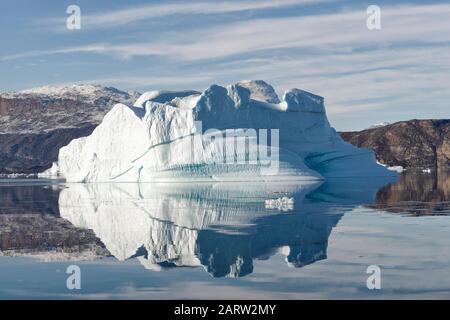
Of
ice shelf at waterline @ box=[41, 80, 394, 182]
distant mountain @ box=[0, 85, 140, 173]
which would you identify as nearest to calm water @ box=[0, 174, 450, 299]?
ice shelf at waterline @ box=[41, 80, 394, 182]

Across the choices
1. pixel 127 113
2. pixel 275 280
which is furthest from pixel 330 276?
pixel 127 113

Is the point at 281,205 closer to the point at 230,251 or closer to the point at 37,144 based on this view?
the point at 230,251

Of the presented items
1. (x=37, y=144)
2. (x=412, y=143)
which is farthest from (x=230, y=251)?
(x=37, y=144)

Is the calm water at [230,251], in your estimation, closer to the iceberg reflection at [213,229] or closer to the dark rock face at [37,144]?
the iceberg reflection at [213,229]

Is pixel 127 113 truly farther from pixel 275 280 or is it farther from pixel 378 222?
pixel 275 280
